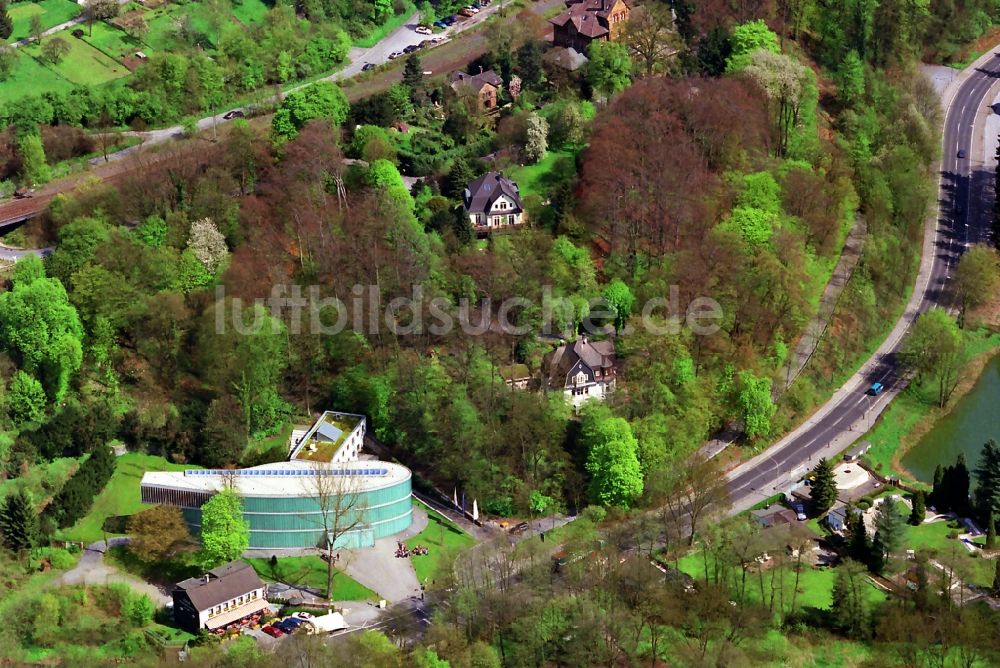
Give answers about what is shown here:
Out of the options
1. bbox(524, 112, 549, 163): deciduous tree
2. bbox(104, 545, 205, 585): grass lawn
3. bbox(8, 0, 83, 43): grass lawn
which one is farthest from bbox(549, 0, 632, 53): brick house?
bbox(104, 545, 205, 585): grass lawn

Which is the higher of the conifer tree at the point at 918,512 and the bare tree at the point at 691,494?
the bare tree at the point at 691,494

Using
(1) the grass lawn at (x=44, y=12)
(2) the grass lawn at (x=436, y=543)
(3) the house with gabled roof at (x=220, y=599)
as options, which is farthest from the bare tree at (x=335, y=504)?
A: (1) the grass lawn at (x=44, y=12)

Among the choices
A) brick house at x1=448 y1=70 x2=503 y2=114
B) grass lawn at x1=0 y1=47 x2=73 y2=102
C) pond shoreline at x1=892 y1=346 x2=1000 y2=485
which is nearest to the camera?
pond shoreline at x1=892 y1=346 x2=1000 y2=485

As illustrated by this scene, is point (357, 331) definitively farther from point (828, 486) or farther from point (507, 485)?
point (828, 486)

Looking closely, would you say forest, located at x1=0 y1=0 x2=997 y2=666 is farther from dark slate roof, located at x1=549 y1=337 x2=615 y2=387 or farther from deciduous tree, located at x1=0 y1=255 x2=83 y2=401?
dark slate roof, located at x1=549 y1=337 x2=615 y2=387

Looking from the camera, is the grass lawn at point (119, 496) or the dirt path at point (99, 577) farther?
the grass lawn at point (119, 496)

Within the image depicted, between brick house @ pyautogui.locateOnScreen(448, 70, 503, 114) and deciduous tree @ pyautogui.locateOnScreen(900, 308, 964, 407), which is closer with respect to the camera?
deciduous tree @ pyautogui.locateOnScreen(900, 308, 964, 407)

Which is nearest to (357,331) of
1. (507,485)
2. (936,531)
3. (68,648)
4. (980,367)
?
(507,485)

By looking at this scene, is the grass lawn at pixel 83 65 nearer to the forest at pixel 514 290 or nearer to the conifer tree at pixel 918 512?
the forest at pixel 514 290
